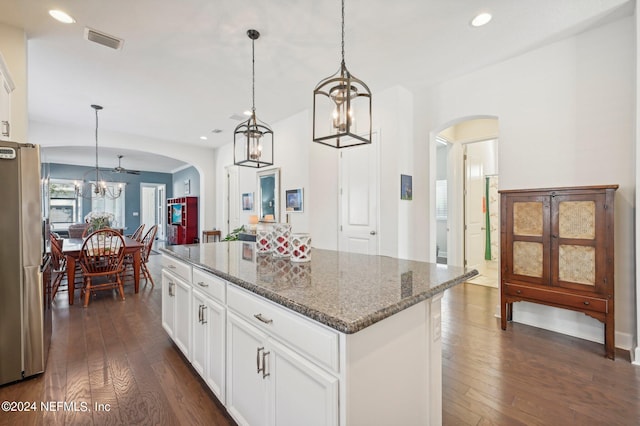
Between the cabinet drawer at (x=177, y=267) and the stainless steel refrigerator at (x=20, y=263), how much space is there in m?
0.82

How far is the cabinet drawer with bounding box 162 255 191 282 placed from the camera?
2117 millimetres

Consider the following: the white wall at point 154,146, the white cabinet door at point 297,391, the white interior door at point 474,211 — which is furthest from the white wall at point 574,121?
the white wall at point 154,146

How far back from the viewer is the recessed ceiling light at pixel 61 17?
95.6 inches

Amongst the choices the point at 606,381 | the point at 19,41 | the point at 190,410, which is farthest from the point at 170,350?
the point at 606,381

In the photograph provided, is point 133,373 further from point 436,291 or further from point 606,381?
point 606,381

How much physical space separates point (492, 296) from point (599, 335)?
1373mm

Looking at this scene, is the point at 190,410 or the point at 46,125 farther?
the point at 46,125

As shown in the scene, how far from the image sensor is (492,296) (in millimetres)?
4035

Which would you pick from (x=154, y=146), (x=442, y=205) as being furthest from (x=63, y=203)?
(x=442, y=205)

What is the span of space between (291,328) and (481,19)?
9.83ft

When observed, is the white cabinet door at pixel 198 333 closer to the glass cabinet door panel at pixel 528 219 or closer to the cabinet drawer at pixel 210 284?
the cabinet drawer at pixel 210 284

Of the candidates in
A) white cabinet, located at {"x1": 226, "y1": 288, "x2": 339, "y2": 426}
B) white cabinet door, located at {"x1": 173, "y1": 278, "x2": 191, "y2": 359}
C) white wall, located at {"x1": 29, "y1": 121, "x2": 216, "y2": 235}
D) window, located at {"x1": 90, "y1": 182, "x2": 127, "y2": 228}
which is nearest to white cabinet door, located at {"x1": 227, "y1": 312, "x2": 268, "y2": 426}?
white cabinet, located at {"x1": 226, "y1": 288, "x2": 339, "y2": 426}

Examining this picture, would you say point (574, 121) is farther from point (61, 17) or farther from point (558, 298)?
point (61, 17)

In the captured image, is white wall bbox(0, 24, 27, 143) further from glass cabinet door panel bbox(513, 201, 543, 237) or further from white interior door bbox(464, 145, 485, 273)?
white interior door bbox(464, 145, 485, 273)
